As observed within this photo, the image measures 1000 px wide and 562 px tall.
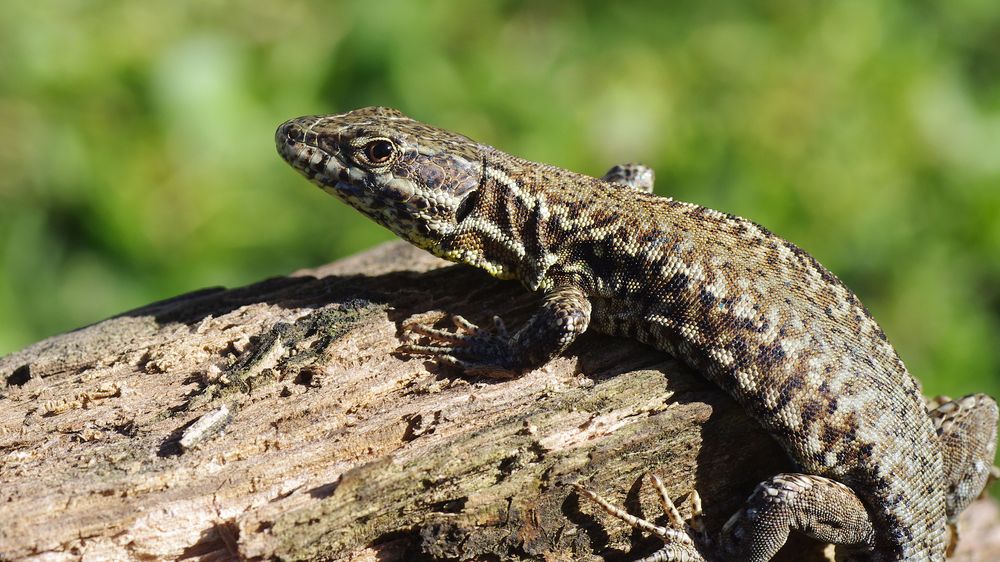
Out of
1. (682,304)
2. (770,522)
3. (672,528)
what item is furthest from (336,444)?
(770,522)

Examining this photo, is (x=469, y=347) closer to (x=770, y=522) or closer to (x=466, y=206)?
(x=466, y=206)

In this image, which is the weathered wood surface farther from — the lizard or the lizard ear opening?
the lizard ear opening

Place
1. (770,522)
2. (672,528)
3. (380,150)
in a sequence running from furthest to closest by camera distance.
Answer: (380,150) < (672,528) < (770,522)

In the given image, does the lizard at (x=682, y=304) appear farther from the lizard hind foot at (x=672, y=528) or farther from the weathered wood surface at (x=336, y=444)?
the weathered wood surface at (x=336, y=444)

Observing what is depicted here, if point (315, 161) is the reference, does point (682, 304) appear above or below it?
below

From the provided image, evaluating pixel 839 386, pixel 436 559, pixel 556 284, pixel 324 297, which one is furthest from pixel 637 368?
pixel 324 297

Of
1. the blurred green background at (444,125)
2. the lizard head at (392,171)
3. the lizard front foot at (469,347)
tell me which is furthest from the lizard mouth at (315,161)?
the blurred green background at (444,125)
